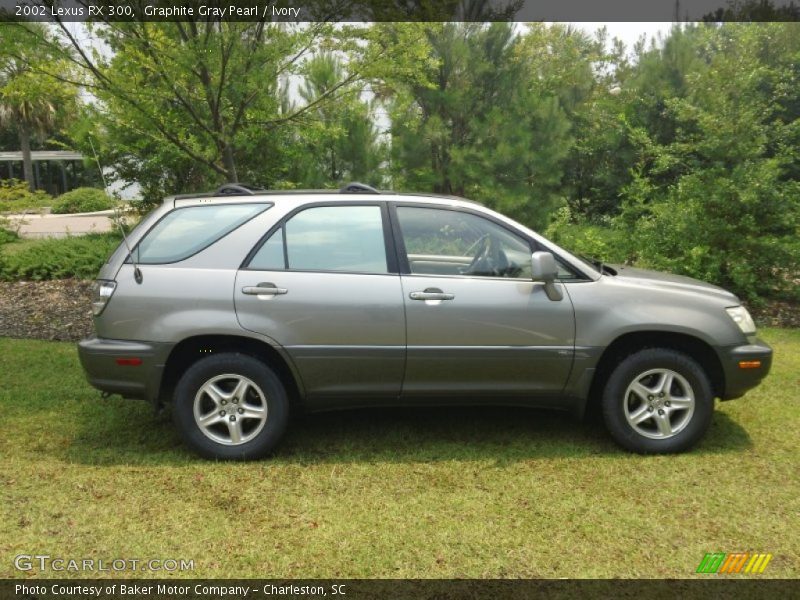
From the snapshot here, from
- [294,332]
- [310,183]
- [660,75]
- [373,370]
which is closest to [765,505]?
[373,370]

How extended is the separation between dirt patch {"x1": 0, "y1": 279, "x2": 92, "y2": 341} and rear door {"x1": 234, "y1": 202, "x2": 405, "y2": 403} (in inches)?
165

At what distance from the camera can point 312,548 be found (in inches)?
127

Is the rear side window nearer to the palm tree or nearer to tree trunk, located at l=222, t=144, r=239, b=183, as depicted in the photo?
tree trunk, located at l=222, t=144, r=239, b=183

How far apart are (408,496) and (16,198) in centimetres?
990

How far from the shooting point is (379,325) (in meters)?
4.11

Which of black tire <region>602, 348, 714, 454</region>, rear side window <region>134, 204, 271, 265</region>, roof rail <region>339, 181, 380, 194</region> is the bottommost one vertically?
black tire <region>602, 348, 714, 454</region>

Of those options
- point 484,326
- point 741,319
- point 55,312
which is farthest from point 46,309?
point 741,319

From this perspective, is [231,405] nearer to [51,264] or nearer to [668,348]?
[668,348]

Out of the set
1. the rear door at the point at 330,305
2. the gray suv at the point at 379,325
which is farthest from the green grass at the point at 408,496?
the rear door at the point at 330,305

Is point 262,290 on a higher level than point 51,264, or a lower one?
higher

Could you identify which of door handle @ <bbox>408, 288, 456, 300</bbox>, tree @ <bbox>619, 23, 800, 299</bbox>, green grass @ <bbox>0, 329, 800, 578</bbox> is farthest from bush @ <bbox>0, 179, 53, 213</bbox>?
tree @ <bbox>619, 23, 800, 299</bbox>

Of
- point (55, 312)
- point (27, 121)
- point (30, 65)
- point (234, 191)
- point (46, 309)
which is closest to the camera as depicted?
point (234, 191)

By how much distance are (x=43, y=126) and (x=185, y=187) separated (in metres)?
25.4

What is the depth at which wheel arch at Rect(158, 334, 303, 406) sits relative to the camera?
13.7 feet
